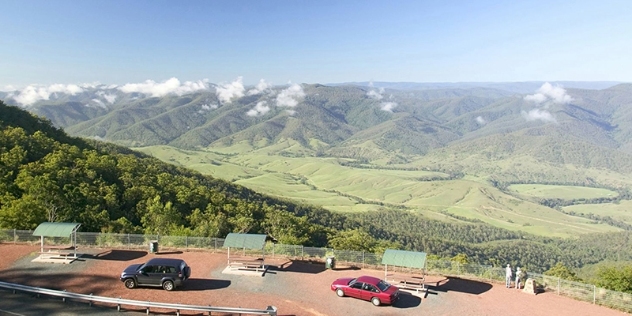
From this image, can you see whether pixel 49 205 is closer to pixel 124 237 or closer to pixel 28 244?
pixel 28 244

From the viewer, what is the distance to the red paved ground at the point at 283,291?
2727 centimetres

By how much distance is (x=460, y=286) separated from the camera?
3184 cm

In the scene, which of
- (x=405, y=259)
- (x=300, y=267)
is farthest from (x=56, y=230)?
(x=405, y=259)

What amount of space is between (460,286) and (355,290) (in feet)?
30.5

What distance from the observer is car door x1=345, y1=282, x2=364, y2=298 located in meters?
28.1

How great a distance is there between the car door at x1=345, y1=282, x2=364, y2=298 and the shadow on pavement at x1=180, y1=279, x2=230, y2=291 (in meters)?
9.15

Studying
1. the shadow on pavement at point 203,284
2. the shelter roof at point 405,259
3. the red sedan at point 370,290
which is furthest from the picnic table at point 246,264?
the shelter roof at point 405,259

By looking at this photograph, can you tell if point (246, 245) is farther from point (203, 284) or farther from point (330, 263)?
point (330, 263)

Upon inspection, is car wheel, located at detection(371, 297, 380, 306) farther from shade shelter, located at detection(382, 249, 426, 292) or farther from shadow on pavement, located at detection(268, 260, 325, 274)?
shadow on pavement, located at detection(268, 260, 325, 274)

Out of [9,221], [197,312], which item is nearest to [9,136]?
[9,221]

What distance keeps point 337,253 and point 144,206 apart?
4886cm

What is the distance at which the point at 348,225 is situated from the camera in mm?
173875

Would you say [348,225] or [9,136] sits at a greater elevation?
[9,136]

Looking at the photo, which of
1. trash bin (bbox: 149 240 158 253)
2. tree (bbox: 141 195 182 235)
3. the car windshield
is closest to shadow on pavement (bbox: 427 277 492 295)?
the car windshield
